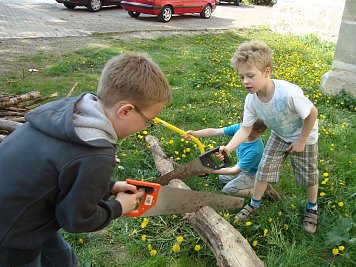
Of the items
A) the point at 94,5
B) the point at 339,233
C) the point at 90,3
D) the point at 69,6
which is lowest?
the point at 339,233

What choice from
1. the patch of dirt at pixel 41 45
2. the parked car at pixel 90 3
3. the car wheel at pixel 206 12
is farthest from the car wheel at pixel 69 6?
the patch of dirt at pixel 41 45

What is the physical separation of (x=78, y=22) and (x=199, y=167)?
42.2 ft

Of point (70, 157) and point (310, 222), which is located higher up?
point (70, 157)

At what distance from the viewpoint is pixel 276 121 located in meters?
3.38

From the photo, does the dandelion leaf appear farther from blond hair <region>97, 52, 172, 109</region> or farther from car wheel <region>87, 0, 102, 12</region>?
car wheel <region>87, 0, 102, 12</region>

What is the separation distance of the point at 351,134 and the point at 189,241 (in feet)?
10.9

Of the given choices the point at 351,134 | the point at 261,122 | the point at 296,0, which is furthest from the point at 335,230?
the point at 296,0

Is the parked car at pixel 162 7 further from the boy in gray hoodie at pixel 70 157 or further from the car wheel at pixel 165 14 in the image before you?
the boy in gray hoodie at pixel 70 157

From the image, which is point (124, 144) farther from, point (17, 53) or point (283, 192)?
point (17, 53)

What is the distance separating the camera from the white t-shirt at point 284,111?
321 centimetres

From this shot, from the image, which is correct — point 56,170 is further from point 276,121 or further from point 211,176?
point 211,176

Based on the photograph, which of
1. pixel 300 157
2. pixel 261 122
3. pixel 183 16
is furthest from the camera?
pixel 183 16

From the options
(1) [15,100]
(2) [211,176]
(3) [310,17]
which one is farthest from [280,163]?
(3) [310,17]

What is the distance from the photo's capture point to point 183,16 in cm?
1891
